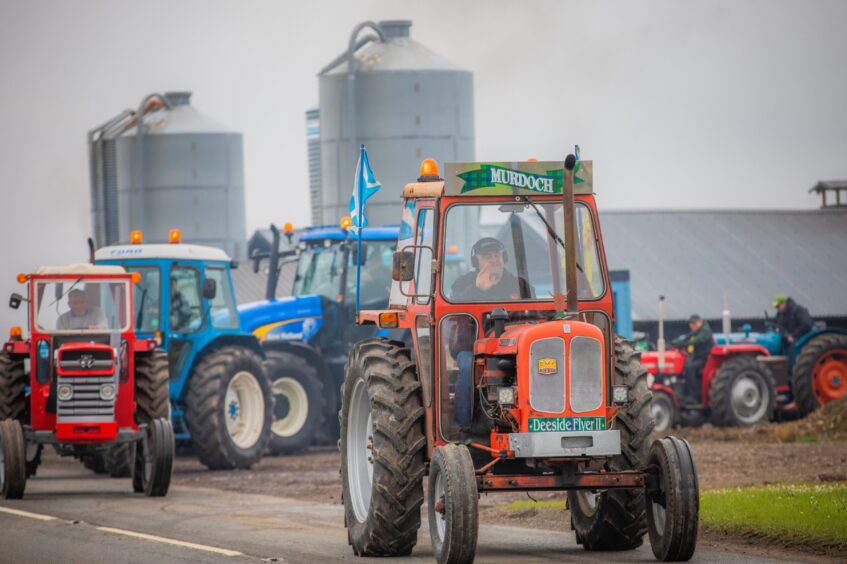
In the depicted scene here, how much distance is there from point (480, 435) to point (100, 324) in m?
7.83

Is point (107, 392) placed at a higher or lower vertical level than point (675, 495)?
higher

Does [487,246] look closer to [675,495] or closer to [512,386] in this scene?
[512,386]

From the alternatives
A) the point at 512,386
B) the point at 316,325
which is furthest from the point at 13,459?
the point at 316,325

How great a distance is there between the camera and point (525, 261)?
36.1 feet

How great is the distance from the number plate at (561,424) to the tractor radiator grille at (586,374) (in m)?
0.07

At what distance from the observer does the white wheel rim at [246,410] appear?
21.2m

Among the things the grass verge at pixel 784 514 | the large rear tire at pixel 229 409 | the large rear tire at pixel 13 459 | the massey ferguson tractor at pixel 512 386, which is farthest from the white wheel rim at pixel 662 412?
the massey ferguson tractor at pixel 512 386

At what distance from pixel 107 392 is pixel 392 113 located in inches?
642

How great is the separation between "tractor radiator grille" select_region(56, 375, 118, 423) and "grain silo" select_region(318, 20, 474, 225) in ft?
50.2

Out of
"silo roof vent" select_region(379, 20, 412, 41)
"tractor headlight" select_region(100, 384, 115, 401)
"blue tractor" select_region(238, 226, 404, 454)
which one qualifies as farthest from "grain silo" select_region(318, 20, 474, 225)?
"tractor headlight" select_region(100, 384, 115, 401)

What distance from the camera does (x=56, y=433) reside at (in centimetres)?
1678

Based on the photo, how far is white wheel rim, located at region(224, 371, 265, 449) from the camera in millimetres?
21156

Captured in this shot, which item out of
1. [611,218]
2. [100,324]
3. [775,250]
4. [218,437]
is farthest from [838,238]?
[100,324]

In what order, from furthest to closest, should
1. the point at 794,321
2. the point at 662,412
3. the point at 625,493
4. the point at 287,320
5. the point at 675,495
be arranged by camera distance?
the point at 794,321, the point at 662,412, the point at 287,320, the point at 625,493, the point at 675,495
